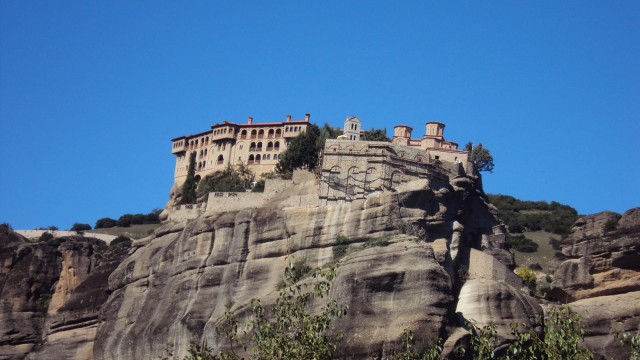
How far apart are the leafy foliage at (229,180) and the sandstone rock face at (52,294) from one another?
325 inches

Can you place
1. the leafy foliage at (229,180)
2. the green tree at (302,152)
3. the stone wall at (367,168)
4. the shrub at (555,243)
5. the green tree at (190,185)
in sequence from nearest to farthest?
the stone wall at (367,168) → the green tree at (302,152) → the leafy foliage at (229,180) → the green tree at (190,185) → the shrub at (555,243)

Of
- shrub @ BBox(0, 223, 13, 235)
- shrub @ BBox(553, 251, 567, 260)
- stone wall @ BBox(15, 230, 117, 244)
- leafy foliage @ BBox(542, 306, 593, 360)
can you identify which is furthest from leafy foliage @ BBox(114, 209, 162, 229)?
leafy foliage @ BBox(542, 306, 593, 360)

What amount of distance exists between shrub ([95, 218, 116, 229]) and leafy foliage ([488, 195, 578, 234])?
32647mm

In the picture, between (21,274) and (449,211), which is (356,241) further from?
(21,274)

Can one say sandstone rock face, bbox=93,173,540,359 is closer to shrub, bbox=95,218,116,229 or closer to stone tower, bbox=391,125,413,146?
stone tower, bbox=391,125,413,146

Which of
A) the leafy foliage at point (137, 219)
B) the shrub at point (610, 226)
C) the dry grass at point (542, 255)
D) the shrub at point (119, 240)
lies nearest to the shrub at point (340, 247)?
the shrub at point (610, 226)

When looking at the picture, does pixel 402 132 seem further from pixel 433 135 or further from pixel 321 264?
pixel 321 264

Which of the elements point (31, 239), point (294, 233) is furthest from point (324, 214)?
point (31, 239)

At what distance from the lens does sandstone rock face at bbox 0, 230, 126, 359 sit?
82375 mm

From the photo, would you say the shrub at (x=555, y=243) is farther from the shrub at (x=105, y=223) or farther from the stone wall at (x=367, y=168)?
the shrub at (x=105, y=223)

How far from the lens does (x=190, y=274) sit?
75.8 metres

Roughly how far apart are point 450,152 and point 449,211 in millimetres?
10606

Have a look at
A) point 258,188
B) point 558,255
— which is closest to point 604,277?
point 258,188

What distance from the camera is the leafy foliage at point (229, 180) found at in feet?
295
